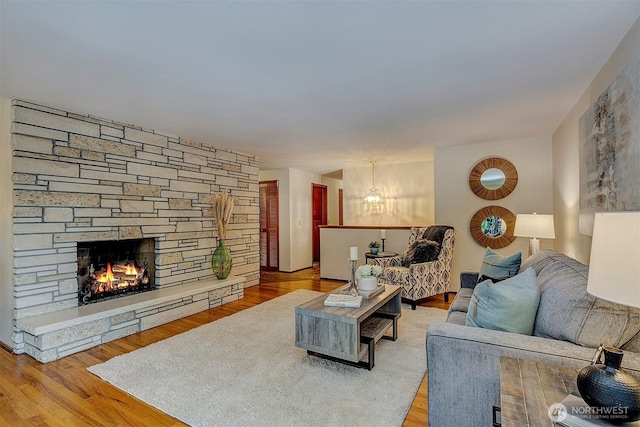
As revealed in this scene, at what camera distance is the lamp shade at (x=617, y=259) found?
0.93 meters

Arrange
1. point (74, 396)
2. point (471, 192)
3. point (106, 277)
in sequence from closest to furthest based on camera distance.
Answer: point (74, 396) → point (106, 277) → point (471, 192)

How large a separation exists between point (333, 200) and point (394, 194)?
2.37m

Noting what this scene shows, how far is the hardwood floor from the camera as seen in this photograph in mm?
1983

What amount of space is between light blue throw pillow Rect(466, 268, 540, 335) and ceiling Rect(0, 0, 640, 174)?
145 cm

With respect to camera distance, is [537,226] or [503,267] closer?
[503,267]

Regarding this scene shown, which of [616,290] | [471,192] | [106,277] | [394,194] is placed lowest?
[106,277]

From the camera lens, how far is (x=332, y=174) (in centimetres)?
811

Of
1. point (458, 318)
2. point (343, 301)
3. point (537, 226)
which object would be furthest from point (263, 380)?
point (537, 226)

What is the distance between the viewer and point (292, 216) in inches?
277

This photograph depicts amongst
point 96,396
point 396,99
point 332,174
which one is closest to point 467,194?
point 396,99

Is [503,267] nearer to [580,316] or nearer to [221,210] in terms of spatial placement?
[580,316]

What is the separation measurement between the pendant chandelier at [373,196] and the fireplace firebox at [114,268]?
164 inches

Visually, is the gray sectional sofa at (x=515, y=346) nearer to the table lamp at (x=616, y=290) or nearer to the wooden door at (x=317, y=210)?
the table lamp at (x=616, y=290)

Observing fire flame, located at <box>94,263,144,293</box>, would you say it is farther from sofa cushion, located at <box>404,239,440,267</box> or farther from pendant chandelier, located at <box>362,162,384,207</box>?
pendant chandelier, located at <box>362,162,384,207</box>
